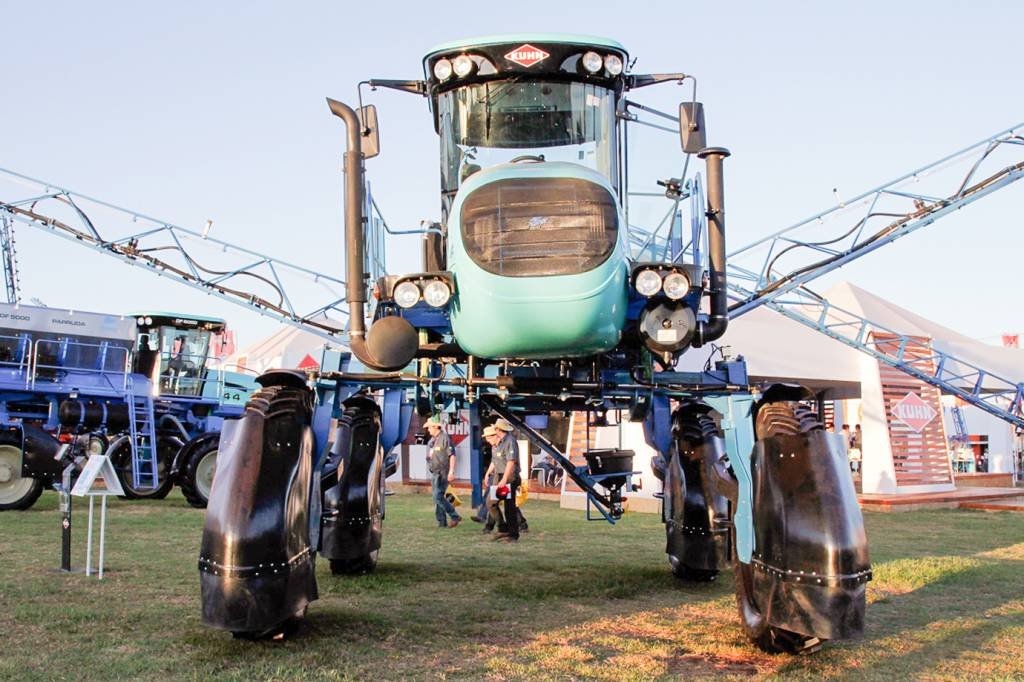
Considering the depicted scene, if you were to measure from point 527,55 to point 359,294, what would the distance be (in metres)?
1.96

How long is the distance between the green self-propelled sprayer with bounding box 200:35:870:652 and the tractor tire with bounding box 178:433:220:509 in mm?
12232

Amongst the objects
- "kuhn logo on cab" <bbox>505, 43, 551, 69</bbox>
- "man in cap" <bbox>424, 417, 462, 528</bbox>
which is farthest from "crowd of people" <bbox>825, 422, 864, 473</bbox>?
"kuhn logo on cab" <bbox>505, 43, 551, 69</bbox>

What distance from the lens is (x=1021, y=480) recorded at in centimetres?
3219

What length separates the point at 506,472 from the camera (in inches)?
559

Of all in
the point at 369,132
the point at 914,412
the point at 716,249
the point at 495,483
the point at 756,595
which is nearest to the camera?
the point at 756,595

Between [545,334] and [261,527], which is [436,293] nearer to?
[545,334]

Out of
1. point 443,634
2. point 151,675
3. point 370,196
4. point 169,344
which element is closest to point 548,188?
point 370,196

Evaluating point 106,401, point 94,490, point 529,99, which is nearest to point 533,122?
point 529,99

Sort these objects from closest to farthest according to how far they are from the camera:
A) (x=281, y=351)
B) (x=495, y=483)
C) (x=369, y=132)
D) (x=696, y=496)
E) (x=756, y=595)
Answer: (x=756, y=595)
(x=369, y=132)
(x=696, y=496)
(x=495, y=483)
(x=281, y=351)

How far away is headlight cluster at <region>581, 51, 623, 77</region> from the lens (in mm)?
6816

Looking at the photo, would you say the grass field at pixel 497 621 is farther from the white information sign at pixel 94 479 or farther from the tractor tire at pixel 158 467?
the tractor tire at pixel 158 467

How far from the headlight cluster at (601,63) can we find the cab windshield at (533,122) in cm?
16

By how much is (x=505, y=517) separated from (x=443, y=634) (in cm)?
679

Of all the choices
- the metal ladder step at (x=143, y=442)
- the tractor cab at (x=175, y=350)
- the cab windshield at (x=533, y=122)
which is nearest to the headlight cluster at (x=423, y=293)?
the cab windshield at (x=533, y=122)
